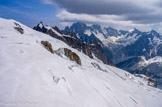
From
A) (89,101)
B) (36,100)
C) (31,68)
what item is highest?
(31,68)

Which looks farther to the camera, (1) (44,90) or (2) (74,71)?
(2) (74,71)

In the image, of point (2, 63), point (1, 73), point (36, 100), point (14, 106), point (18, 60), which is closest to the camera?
point (14, 106)

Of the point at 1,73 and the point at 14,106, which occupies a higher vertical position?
the point at 1,73

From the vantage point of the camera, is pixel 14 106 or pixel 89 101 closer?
pixel 14 106

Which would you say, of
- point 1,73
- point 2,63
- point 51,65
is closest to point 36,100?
point 1,73

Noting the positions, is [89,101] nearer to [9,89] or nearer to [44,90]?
[44,90]

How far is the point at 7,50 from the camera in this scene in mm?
30547

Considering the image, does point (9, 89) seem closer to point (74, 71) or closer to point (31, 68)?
point (31, 68)

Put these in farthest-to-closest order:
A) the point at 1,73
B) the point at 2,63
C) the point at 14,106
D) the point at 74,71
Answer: the point at 74,71 < the point at 2,63 < the point at 1,73 < the point at 14,106

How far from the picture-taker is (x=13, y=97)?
2041cm

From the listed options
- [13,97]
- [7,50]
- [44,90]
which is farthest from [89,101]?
[7,50]

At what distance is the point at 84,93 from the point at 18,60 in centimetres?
1332

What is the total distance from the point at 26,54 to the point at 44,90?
1091 centimetres

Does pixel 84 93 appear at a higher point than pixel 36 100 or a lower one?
lower
